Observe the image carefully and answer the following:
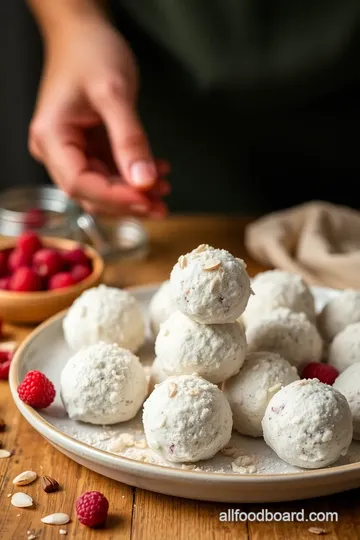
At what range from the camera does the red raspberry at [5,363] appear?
4.25 ft

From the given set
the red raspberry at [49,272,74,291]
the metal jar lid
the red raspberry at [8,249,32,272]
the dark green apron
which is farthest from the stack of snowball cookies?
the dark green apron

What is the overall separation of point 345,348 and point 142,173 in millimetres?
611

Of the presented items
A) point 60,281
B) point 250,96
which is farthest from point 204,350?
point 250,96

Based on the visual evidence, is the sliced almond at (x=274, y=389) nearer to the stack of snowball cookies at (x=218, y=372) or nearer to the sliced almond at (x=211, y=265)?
the stack of snowball cookies at (x=218, y=372)

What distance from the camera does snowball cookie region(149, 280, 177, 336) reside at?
49.4 inches

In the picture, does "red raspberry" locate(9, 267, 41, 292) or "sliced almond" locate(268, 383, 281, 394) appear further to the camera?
"red raspberry" locate(9, 267, 41, 292)

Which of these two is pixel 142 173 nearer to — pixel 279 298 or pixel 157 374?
pixel 279 298

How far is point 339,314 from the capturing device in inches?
49.8

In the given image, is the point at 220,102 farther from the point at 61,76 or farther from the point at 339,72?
the point at 61,76

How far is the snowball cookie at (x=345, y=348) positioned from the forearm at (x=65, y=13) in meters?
1.02

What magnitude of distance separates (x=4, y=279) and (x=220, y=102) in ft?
2.49

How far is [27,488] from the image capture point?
1.01m

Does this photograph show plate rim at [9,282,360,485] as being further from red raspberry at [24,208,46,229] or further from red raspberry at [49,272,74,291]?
red raspberry at [24,208,46,229]

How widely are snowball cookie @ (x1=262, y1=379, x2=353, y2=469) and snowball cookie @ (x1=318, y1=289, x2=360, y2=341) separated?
0.30 metres
